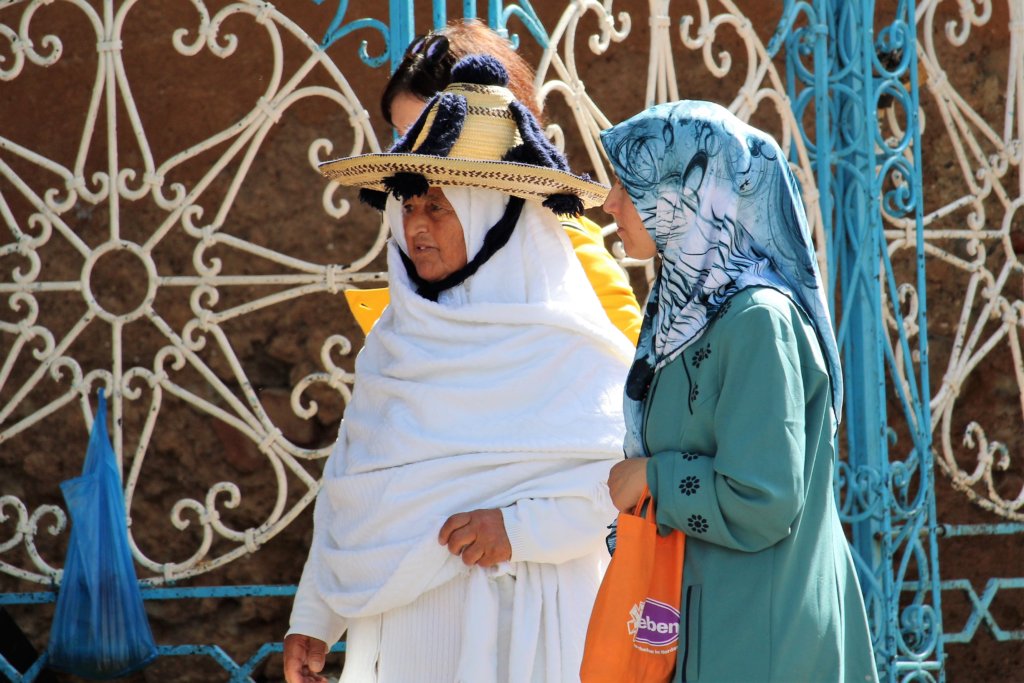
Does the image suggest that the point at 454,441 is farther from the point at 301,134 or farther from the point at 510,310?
the point at 301,134

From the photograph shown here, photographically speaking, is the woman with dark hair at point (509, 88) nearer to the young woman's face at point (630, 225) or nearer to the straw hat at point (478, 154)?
the straw hat at point (478, 154)

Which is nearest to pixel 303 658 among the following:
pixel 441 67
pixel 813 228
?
pixel 441 67

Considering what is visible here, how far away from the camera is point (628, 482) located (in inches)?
79.7

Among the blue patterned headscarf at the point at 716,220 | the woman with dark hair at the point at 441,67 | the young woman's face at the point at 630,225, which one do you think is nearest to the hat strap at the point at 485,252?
the woman with dark hair at the point at 441,67

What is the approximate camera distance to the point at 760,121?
16.4 ft

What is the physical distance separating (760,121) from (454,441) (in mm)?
2860

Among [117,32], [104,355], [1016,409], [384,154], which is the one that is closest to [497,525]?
[384,154]

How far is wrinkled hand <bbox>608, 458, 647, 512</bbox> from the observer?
2.01m

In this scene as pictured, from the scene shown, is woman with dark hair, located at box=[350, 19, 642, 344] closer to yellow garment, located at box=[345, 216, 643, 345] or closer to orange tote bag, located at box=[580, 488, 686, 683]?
yellow garment, located at box=[345, 216, 643, 345]

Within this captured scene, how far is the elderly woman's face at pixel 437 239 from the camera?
2664mm

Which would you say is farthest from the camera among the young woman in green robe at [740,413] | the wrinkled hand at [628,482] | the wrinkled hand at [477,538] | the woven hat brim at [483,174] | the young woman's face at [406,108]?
the young woman's face at [406,108]

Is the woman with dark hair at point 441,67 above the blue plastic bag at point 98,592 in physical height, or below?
above

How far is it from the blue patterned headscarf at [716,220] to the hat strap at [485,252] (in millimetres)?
663

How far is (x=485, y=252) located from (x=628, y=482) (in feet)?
2.55
